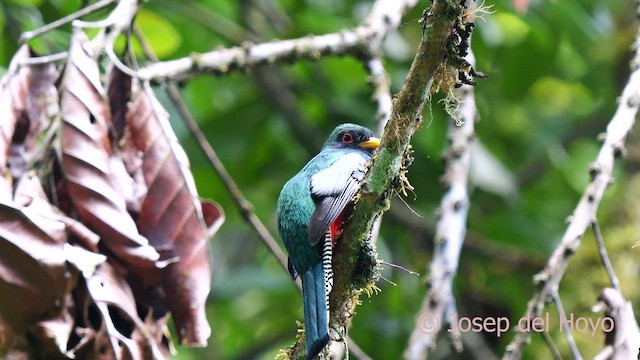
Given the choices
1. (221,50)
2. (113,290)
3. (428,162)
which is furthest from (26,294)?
(428,162)

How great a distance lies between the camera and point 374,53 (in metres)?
3.76

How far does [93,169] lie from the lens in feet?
8.71

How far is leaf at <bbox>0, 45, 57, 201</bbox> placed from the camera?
2.73 m

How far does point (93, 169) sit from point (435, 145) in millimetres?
2673

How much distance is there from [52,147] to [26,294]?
49 centimetres

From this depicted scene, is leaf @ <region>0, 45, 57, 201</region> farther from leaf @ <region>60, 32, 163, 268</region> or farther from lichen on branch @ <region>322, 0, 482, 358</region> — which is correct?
lichen on branch @ <region>322, 0, 482, 358</region>

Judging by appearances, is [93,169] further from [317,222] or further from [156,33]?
[156,33]

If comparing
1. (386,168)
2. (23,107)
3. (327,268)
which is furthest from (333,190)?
(23,107)

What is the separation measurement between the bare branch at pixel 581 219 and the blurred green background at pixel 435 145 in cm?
187

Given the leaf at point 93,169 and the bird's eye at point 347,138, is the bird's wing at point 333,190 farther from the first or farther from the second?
the bird's eye at point 347,138

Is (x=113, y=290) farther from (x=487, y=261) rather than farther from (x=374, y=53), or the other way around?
(x=487, y=261)

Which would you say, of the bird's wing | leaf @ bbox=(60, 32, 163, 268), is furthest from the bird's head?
leaf @ bbox=(60, 32, 163, 268)

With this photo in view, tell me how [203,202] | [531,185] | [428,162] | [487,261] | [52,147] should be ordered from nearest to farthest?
[52,147] < [203,202] < [428,162] < [487,261] < [531,185]

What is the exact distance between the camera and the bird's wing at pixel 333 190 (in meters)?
2.66
